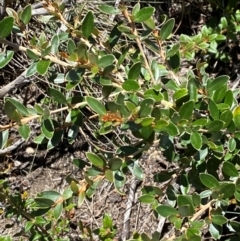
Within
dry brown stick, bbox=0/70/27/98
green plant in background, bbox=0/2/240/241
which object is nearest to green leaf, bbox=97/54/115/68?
green plant in background, bbox=0/2/240/241

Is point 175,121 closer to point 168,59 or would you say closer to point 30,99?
point 168,59

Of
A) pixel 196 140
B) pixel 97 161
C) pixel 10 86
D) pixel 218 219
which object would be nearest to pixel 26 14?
pixel 97 161

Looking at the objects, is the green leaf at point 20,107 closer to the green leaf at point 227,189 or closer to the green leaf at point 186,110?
the green leaf at point 186,110

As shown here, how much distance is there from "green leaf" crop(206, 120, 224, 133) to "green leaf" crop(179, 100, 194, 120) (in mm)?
86

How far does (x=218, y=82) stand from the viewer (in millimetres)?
1450

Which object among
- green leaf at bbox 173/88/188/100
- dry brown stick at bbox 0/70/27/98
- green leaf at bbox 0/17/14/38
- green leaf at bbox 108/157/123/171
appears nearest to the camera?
green leaf at bbox 0/17/14/38

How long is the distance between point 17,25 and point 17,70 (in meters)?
1.30

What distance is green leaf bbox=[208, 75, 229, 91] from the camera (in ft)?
4.71

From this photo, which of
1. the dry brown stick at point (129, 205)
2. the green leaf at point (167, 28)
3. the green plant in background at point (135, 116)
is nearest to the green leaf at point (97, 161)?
the green plant in background at point (135, 116)

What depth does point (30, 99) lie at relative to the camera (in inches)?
104

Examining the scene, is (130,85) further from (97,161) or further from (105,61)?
(97,161)

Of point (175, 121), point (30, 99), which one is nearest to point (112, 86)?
point (175, 121)

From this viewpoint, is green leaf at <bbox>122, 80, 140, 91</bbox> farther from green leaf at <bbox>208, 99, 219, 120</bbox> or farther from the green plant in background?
green leaf at <bbox>208, 99, 219, 120</bbox>

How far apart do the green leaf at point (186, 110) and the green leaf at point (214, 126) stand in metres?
0.09
